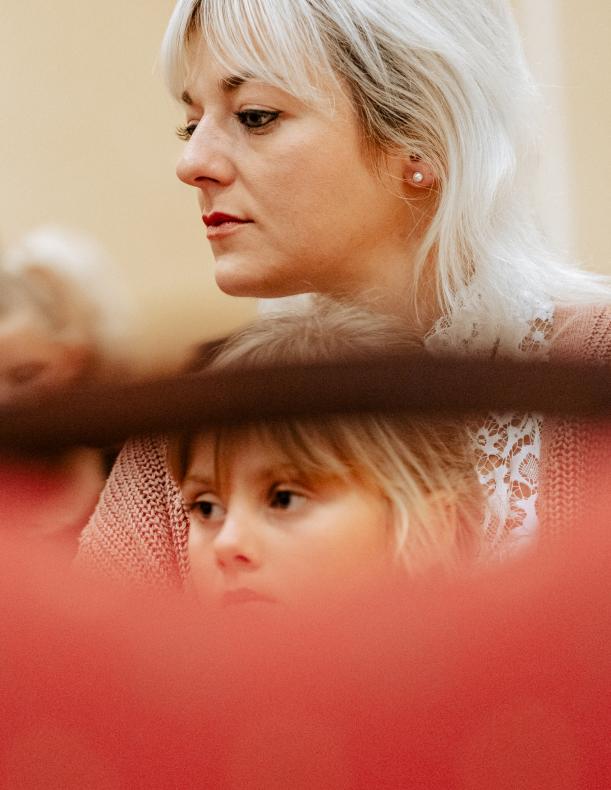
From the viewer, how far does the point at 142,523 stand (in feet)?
2.29

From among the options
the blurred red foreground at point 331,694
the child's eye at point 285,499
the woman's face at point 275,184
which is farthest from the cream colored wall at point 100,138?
the blurred red foreground at point 331,694

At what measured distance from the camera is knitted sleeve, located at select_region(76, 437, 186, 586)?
0.62 metres

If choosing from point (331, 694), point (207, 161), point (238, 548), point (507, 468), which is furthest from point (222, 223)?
point (331, 694)

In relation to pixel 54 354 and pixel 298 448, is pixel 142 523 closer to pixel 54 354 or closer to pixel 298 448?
pixel 54 354

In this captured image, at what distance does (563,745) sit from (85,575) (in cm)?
16

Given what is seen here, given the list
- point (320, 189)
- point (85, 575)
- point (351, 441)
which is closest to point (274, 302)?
point (320, 189)

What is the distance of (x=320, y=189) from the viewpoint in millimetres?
824

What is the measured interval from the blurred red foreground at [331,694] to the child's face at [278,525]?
0.41 ft

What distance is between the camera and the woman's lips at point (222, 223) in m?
0.82

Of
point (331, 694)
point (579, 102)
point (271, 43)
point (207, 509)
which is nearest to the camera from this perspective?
point (331, 694)

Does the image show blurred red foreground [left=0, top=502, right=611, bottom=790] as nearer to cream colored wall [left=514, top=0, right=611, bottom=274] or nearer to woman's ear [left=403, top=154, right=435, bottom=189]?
woman's ear [left=403, top=154, right=435, bottom=189]

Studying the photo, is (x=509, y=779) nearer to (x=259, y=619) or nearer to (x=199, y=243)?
(x=259, y=619)

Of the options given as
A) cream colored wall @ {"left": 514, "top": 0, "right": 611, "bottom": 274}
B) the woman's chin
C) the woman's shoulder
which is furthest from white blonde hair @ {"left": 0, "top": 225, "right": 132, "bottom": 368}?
cream colored wall @ {"left": 514, "top": 0, "right": 611, "bottom": 274}

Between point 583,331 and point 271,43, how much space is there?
0.29 metres
